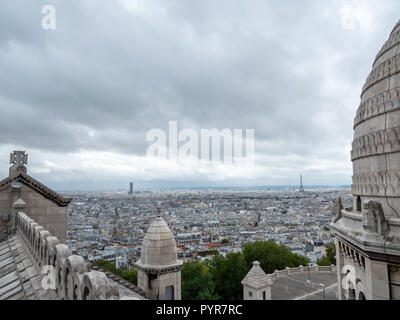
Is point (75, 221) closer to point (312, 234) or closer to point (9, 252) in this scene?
point (312, 234)

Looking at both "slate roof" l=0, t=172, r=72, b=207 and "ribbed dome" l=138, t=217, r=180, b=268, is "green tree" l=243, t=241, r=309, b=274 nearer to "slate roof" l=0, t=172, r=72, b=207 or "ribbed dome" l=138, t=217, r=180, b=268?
"slate roof" l=0, t=172, r=72, b=207

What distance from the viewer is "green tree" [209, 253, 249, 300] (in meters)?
40.0

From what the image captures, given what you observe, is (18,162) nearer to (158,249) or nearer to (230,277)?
(158,249)

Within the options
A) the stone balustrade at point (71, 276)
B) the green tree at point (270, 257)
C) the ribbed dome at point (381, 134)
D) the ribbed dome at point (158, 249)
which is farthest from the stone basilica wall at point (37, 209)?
the green tree at point (270, 257)

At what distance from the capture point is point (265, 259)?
46.1 metres

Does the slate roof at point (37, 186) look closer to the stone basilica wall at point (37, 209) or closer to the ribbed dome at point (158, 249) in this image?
the stone basilica wall at point (37, 209)

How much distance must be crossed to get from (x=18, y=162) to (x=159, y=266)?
930cm

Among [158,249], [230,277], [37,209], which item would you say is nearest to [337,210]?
[158,249]

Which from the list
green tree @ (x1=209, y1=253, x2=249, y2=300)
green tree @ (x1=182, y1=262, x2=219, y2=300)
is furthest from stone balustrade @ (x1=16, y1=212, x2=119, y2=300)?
green tree @ (x1=209, y1=253, x2=249, y2=300)

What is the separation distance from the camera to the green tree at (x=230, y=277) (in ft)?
131

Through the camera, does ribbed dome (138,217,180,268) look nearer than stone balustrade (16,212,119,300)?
No

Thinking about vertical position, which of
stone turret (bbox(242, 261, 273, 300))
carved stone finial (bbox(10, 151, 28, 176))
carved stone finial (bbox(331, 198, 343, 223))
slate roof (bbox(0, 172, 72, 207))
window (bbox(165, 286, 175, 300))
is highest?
carved stone finial (bbox(10, 151, 28, 176))

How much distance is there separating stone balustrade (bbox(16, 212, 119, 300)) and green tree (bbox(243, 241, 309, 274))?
4238 centimetres
